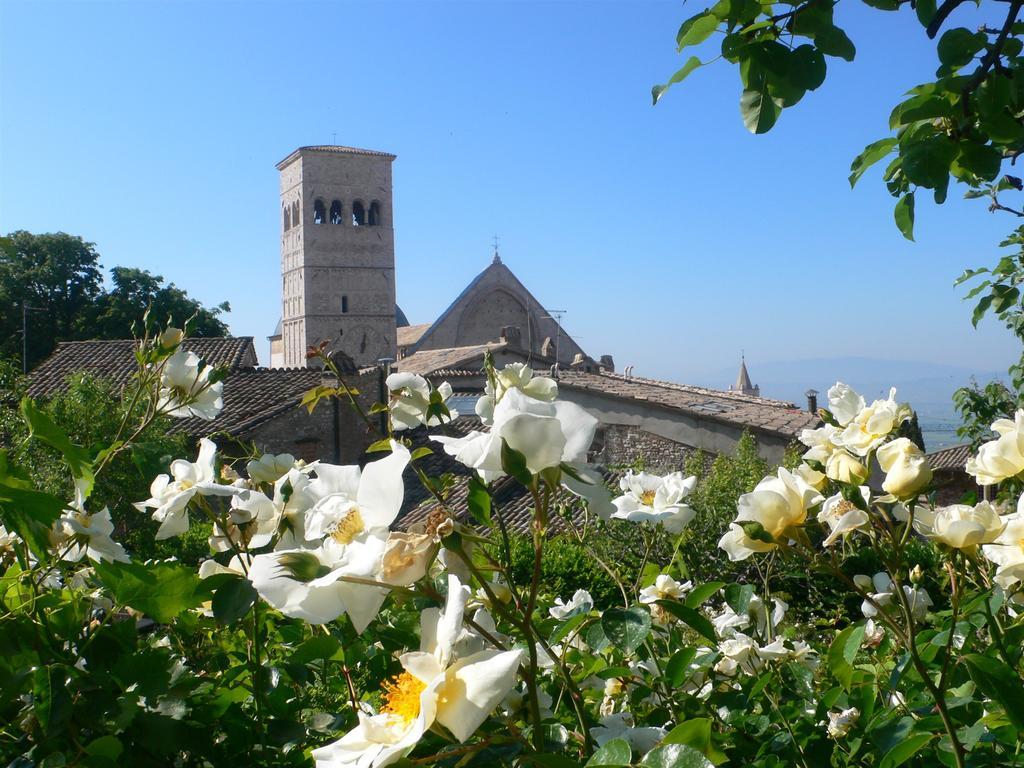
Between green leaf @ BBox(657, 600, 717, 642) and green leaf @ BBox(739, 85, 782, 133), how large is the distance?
116 cm

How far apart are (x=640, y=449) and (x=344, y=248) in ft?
132

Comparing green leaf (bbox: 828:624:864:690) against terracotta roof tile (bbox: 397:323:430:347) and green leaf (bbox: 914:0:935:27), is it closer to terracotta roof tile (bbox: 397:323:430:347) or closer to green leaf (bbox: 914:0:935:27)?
green leaf (bbox: 914:0:935:27)

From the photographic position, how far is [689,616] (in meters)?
1.02

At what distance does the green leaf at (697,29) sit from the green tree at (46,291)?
33.4 metres

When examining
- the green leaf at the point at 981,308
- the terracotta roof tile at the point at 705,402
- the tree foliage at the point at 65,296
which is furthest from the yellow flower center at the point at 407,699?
the tree foliage at the point at 65,296

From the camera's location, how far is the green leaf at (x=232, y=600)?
0.94 meters

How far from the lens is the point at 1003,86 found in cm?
190

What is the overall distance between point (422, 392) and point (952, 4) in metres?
1.44

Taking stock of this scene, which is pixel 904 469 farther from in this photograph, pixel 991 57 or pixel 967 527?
pixel 991 57

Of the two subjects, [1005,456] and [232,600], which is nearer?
[232,600]

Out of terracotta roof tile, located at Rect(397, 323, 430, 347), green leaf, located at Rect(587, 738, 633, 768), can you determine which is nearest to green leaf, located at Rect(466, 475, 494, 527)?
green leaf, located at Rect(587, 738, 633, 768)

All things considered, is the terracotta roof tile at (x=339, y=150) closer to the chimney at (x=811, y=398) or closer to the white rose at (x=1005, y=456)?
the chimney at (x=811, y=398)

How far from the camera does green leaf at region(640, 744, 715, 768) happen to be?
0.74 meters

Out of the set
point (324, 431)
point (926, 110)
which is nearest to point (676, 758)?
point (926, 110)
